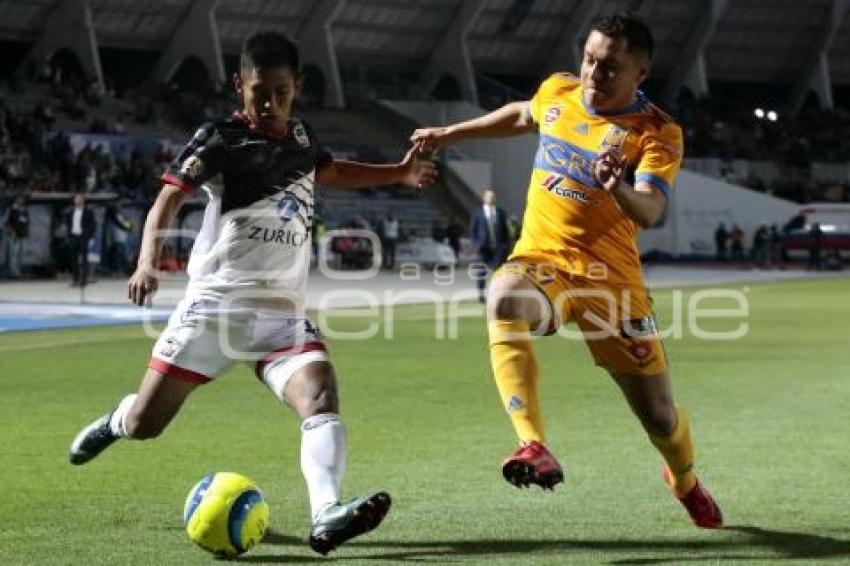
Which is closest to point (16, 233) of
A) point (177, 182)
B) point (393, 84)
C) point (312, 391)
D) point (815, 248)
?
point (815, 248)

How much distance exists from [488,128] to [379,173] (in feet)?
2.23

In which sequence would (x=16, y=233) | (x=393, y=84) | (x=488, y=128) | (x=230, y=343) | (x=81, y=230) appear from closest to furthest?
(x=230, y=343), (x=488, y=128), (x=81, y=230), (x=16, y=233), (x=393, y=84)

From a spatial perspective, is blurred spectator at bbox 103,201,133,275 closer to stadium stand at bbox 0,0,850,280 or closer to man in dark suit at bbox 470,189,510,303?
stadium stand at bbox 0,0,850,280

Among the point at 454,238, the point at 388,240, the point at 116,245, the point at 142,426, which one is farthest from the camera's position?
the point at 454,238

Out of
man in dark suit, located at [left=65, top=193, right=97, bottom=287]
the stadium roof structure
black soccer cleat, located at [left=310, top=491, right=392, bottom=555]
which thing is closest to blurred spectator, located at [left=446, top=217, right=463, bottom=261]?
the stadium roof structure

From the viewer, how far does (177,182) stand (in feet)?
24.5

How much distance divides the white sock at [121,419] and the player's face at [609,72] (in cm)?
262

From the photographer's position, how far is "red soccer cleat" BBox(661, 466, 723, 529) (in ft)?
26.5

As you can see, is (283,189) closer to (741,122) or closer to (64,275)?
(64,275)

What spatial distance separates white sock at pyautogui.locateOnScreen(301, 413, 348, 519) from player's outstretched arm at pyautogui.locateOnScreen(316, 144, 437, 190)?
142 centimetres

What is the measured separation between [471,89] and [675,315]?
44.9 m

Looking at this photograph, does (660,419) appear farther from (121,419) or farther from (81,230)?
(81,230)

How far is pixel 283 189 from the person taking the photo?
7660 mm

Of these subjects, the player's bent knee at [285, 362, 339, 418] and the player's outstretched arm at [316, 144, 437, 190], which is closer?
the player's bent knee at [285, 362, 339, 418]
